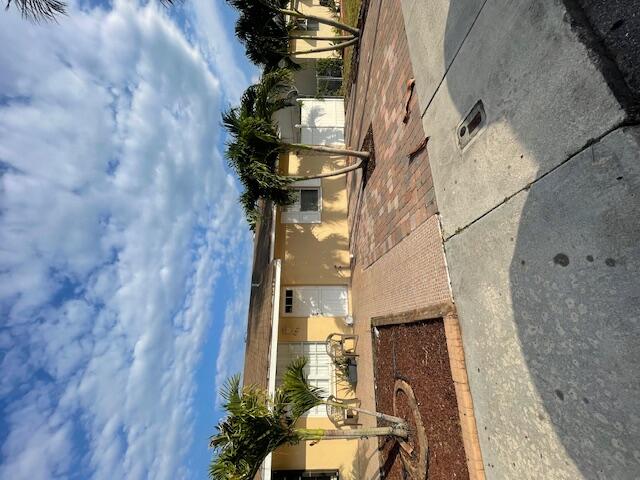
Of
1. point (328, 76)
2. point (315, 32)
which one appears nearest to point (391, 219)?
point (328, 76)

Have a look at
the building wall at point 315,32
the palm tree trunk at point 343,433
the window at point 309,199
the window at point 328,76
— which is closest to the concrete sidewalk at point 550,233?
the palm tree trunk at point 343,433

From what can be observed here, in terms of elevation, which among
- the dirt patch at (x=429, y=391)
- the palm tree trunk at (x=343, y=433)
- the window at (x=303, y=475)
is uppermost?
the dirt patch at (x=429, y=391)

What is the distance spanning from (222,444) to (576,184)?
5.30 meters

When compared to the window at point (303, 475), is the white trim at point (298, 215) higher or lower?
higher

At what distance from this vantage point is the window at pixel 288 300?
1152cm

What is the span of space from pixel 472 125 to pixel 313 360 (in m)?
9.35

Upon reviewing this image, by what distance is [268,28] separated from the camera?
1097 centimetres

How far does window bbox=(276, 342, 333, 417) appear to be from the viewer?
1094 cm

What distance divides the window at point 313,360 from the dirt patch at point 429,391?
14.7 ft

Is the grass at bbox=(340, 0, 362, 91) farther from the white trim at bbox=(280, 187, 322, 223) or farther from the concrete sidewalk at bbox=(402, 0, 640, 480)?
the concrete sidewalk at bbox=(402, 0, 640, 480)

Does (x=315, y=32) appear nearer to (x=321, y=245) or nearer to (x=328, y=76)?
(x=328, y=76)

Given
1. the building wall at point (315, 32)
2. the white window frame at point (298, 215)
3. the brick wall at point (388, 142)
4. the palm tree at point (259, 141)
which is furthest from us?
the building wall at point (315, 32)

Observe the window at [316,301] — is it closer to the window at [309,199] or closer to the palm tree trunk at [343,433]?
the window at [309,199]

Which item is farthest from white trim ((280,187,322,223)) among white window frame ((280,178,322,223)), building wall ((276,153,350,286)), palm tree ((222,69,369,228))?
palm tree ((222,69,369,228))
